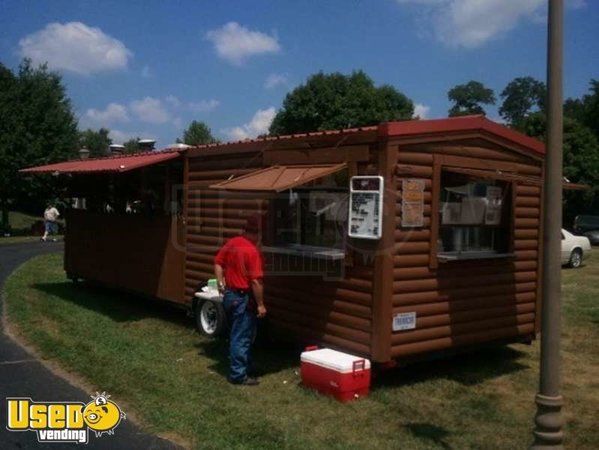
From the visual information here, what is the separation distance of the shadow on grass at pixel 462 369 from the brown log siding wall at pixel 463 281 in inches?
15.1

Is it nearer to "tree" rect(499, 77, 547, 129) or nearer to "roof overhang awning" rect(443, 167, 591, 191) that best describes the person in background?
"roof overhang awning" rect(443, 167, 591, 191)

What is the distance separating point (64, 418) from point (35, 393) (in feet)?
2.46

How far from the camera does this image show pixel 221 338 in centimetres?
881

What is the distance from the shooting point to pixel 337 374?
643 cm

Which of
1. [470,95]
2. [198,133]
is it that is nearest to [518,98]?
[470,95]

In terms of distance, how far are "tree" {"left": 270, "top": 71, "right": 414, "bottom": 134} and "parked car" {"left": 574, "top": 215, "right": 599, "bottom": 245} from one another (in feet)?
53.7

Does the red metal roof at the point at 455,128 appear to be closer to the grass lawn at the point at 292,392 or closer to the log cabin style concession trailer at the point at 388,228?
the log cabin style concession trailer at the point at 388,228

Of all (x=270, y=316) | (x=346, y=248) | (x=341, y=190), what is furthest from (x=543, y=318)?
(x=270, y=316)

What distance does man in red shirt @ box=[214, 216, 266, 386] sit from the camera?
22.8 feet

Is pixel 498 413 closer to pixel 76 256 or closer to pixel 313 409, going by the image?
pixel 313 409

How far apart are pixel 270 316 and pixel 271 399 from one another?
1837 mm

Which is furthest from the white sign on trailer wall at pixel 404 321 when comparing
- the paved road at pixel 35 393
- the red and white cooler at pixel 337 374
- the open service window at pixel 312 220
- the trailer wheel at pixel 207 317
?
the trailer wheel at pixel 207 317

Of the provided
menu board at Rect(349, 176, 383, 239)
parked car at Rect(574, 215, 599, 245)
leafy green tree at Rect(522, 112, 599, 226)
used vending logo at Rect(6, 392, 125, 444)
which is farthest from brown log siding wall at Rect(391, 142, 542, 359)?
leafy green tree at Rect(522, 112, 599, 226)

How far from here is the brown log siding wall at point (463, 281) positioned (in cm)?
686
